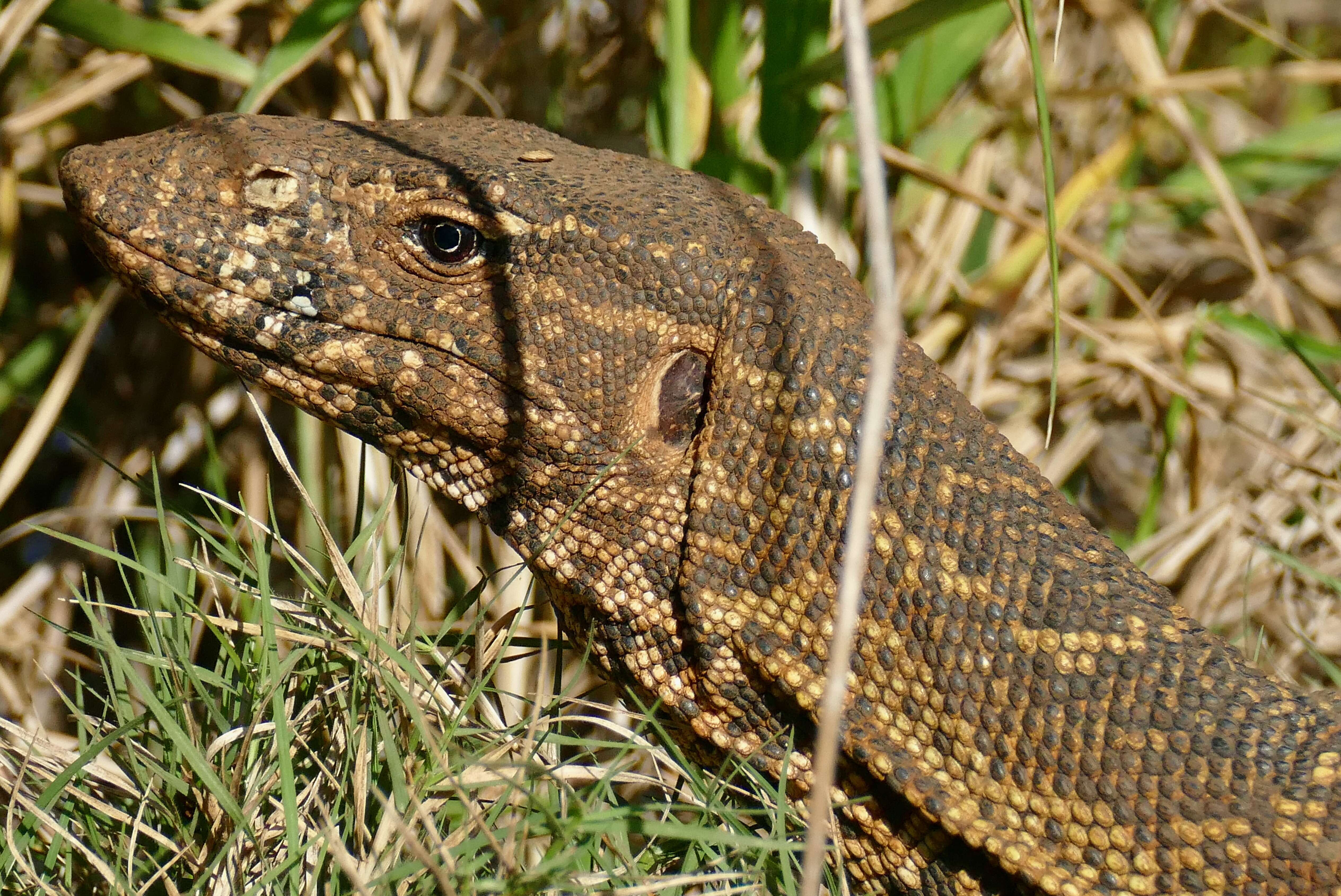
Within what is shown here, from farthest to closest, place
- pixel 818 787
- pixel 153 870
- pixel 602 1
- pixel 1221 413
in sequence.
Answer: pixel 602 1, pixel 1221 413, pixel 153 870, pixel 818 787

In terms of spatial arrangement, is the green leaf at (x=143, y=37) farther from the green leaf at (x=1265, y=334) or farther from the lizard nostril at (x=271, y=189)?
the green leaf at (x=1265, y=334)

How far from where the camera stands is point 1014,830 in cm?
195

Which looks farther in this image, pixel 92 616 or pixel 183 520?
pixel 183 520

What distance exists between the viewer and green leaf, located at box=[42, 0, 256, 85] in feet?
10.2

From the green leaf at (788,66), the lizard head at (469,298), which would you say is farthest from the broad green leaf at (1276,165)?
the lizard head at (469,298)

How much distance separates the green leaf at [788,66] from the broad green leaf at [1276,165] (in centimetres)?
162

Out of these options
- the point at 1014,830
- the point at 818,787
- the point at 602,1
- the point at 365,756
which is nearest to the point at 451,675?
the point at 365,756

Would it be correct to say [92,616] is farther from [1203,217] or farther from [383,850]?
[1203,217]

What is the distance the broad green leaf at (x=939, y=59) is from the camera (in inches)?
139

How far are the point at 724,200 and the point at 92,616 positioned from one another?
1.37m

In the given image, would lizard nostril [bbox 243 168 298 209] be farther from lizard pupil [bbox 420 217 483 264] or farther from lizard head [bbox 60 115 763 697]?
lizard pupil [bbox 420 217 483 264]

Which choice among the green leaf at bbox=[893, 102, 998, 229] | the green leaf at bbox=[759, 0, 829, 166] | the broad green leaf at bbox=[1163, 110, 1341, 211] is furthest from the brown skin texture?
the broad green leaf at bbox=[1163, 110, 1341, 211]

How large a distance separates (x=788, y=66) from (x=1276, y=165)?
2.11 meters

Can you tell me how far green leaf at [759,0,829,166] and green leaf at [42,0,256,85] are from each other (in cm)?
139
